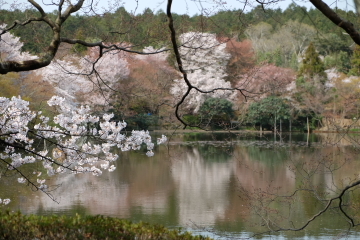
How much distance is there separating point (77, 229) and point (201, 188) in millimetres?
5963

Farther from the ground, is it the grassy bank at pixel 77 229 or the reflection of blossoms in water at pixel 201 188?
the grassy bank at pixel 77 229

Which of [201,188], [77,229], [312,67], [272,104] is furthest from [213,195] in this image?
[312,67]

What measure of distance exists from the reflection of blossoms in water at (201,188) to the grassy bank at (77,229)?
333 centimetres

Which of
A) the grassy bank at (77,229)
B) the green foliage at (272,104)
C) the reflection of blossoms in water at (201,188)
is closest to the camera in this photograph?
the grassy bank at (77,229)

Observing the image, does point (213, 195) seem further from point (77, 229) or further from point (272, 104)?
point (272, 104)

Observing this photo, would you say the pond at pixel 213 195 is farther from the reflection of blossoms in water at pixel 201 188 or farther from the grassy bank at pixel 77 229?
the grassy bank at pixel 77 229

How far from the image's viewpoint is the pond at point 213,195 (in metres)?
5.84

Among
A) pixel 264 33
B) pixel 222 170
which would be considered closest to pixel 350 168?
pixel 222 170

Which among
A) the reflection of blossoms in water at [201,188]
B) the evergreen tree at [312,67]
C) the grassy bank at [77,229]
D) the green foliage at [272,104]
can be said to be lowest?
the reflection of blossoms in water at [201,188]

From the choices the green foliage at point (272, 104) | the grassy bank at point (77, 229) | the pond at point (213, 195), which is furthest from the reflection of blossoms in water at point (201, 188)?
the green foliage at point (272, 104)

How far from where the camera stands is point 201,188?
881 centimetres

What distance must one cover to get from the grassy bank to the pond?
3.79 ft

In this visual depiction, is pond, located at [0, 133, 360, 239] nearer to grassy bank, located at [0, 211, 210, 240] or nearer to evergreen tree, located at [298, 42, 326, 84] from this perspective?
grassy bank, located at [0, 211, 210, 240]

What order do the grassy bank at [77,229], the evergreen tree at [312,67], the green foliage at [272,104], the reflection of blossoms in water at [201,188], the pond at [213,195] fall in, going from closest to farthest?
the grassy bank at [77,229], the pond at [213,195], the reflection of blossoms in water at [201,188], the green foliage at [272,104], the evergreen tree at [312,67]
